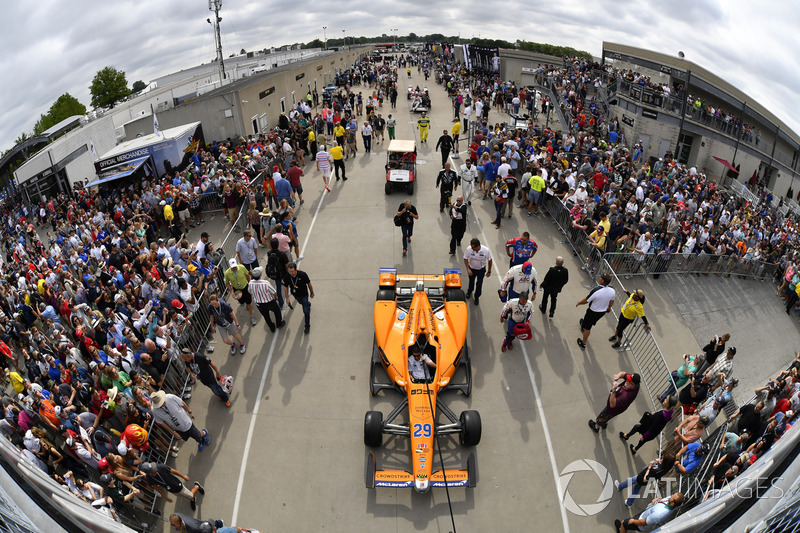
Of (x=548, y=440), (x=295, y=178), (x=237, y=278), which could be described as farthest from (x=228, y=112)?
(x=548, y=440)

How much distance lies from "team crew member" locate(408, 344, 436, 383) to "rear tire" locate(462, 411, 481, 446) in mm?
882

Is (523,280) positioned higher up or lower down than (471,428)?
higher up

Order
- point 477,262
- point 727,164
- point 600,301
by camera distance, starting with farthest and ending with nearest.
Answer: point 727,164
point 477,262
point 600,301

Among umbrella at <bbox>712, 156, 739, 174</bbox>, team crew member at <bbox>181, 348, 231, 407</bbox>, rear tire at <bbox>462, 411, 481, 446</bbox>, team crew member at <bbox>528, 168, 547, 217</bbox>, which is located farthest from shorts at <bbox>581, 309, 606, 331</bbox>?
umbrella at <bbox>712, 156, 739, 174</bbox>

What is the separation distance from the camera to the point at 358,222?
553 inches

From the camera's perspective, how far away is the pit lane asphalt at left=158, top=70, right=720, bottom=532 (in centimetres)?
611

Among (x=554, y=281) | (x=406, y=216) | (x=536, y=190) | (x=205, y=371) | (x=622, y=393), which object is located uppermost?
(x=536, y=190)

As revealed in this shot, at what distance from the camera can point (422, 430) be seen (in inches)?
251

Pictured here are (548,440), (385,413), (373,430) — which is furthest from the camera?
(385,413)

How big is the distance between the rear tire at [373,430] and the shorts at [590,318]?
4.65 meters

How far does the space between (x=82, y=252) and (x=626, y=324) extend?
46.9 ft

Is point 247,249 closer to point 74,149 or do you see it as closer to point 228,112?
point 228,112

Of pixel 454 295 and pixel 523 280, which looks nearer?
pixel 523 280

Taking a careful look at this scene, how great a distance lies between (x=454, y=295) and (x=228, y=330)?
4713 mm
